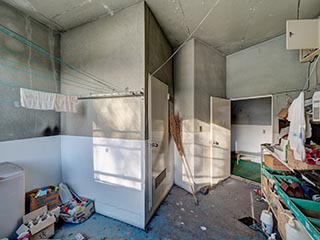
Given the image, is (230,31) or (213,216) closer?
(213,216)

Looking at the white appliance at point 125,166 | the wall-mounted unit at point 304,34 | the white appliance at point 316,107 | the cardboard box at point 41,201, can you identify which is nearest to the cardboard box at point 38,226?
the cardboard box at point 41,201

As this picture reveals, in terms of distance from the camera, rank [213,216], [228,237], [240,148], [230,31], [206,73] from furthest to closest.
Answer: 1. [240,148]
2. [206,73]
3. [230,31]
4. [213,216]
5. [228,237]

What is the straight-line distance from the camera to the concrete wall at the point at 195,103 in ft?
9.92

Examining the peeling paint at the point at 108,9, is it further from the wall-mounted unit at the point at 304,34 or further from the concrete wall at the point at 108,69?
the wall-mounted unit at the point at 304,34

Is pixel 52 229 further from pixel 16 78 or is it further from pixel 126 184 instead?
pixel 16 78

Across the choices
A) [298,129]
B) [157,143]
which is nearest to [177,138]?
[157,143]

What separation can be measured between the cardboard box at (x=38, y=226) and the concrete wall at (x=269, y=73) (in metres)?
3.98

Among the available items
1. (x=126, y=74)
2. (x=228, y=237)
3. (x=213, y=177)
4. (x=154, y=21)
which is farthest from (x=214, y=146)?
(x=154, y=21)

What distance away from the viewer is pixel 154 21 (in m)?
2.39

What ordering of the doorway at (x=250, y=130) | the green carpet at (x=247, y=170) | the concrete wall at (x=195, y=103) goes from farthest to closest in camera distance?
1. the doorway at (x=250, y=130)
2. the green carpet at (x=247, y=170)
3. the concrete wall at (x=195, y=103)

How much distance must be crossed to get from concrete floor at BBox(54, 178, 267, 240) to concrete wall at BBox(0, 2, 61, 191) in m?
0.96

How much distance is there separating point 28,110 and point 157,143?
6.54 ft

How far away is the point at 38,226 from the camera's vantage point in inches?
69.8

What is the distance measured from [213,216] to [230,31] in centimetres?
317
